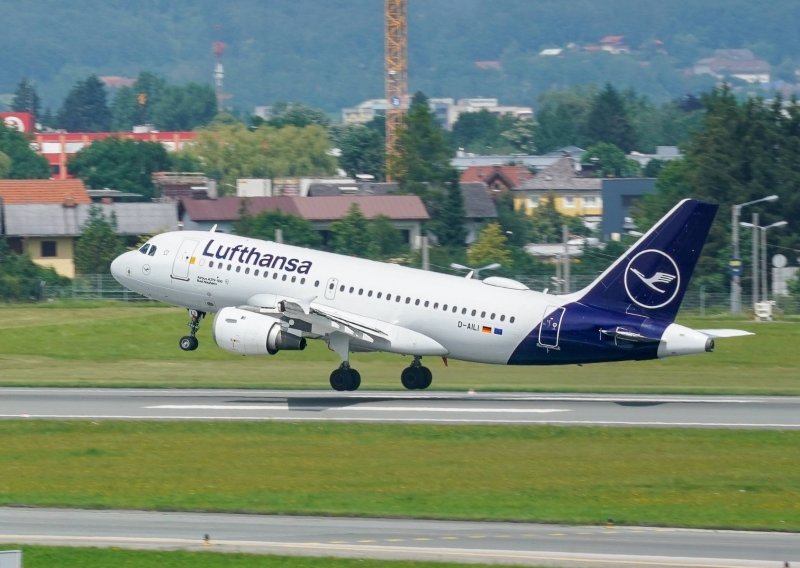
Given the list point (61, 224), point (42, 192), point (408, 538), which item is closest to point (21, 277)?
point (61, 224)

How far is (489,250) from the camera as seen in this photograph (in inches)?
5837

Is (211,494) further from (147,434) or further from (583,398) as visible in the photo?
(583,398)

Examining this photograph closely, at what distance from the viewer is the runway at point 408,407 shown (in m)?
51.9

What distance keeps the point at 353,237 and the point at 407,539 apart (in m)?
103

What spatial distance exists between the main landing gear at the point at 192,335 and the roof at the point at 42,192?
98.8 m

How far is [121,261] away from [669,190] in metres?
105

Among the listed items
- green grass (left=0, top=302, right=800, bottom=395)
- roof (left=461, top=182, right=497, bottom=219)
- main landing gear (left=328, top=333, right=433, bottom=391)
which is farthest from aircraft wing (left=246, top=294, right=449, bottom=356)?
roof (left=461, top=182, right=497, bottom=219)

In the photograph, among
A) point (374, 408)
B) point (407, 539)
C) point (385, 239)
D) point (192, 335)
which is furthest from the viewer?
point (385, 239)

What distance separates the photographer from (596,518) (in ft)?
118

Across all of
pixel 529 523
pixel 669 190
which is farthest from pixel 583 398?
pixel 669 190

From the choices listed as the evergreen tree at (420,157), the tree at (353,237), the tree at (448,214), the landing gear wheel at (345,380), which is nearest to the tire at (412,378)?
the landing gear wheel at (345,380)

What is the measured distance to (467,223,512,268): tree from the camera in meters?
144

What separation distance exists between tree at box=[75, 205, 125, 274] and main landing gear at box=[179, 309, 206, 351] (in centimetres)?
6770

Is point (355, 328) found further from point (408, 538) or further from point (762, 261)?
point (762, 261)
